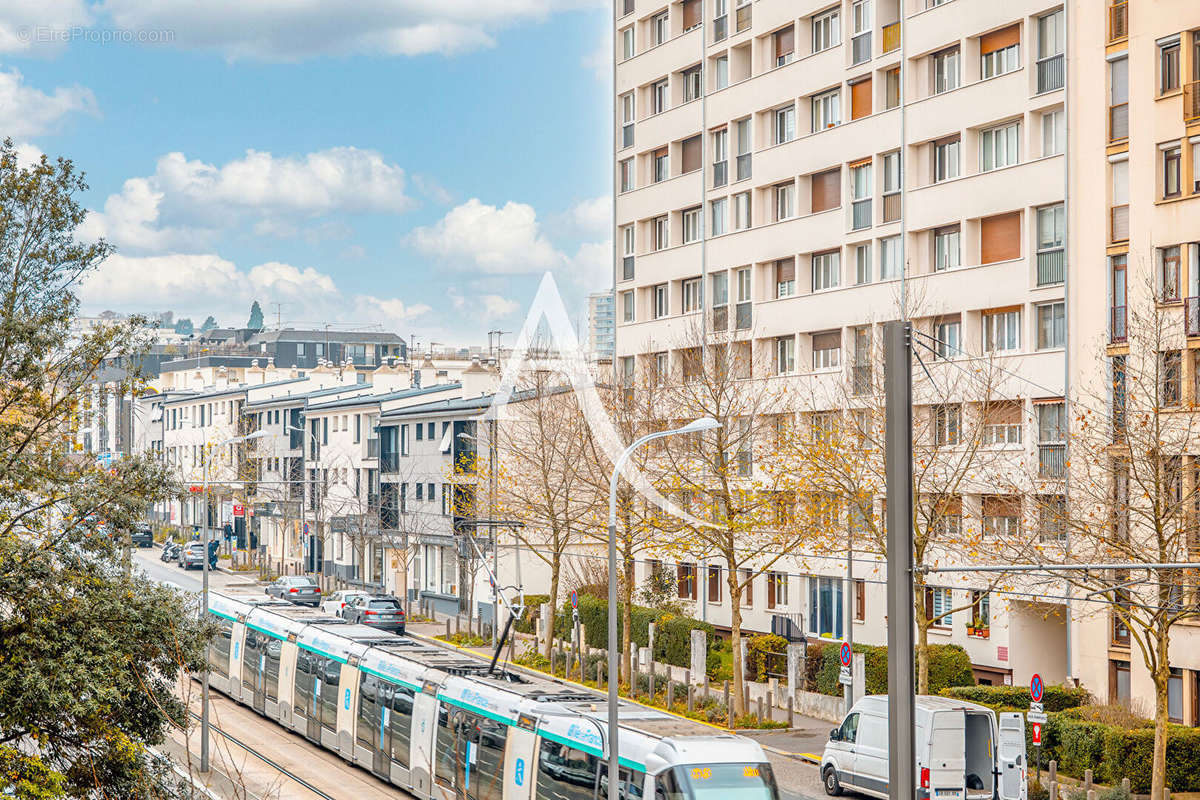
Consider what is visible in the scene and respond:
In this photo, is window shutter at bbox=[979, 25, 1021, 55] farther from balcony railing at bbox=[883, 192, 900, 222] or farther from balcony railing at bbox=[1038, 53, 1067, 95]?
balcony railing at bbox=[883, 192, 900, 222]

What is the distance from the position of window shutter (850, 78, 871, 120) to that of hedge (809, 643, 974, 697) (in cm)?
1843

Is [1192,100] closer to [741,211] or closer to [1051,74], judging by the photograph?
[1051,74]

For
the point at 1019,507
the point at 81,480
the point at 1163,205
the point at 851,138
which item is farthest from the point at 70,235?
the point at 851,138

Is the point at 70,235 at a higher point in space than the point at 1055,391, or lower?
higher

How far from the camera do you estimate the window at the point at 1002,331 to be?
42094mm

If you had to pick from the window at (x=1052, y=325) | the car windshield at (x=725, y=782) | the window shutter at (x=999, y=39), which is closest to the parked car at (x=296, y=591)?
the window at (x=1052, y=325)

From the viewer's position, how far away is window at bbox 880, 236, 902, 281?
152 ft

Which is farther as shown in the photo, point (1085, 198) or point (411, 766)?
point (1085, 198)

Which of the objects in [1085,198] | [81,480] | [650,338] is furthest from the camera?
[650,338]

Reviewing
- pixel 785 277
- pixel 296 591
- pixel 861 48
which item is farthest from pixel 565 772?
pixel 296 591

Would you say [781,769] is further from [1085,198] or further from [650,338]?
[650,338]

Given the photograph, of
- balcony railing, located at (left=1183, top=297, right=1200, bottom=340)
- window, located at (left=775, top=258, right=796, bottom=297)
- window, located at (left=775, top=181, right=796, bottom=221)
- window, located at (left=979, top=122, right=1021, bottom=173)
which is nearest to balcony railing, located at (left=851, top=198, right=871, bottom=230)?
window, located at (left=775, top=181, right=796, bottom=221)

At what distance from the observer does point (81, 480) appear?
26422 millimetres

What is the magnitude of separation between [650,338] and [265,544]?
49.1 metres
